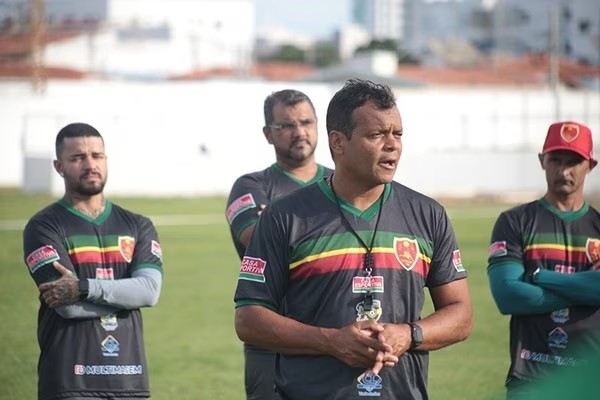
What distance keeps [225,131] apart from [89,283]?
158ft

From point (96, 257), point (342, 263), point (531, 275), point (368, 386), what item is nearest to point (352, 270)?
point (342, 263)

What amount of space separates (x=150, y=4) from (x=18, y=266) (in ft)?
240

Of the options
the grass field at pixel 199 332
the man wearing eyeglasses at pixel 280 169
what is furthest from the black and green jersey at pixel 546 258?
the man wearing eyeglasses at pixel 280 169

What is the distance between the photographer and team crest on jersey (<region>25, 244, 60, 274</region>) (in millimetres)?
6430

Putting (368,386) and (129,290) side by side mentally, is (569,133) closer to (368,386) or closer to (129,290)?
(368,386)

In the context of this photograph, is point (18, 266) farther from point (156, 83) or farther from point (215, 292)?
point (156, 83)

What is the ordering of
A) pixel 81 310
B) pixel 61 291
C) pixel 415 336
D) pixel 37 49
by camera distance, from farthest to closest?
pixel 37 49 < pixel 81 310 < pixel 61 291 < pixel 415 336

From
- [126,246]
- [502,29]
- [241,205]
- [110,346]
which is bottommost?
[110,346]

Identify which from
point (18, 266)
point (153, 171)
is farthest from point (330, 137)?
point (153, 171)

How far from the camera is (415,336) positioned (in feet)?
15.2

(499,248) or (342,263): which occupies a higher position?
(342,263)

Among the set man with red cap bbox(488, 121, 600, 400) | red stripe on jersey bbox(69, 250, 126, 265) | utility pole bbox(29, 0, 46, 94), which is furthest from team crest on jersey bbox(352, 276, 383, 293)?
utility pole bbox(29, 0, 46, 94)

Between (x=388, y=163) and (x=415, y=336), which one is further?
(x=388, y=163)

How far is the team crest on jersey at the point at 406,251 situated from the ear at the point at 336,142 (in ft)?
1.48
